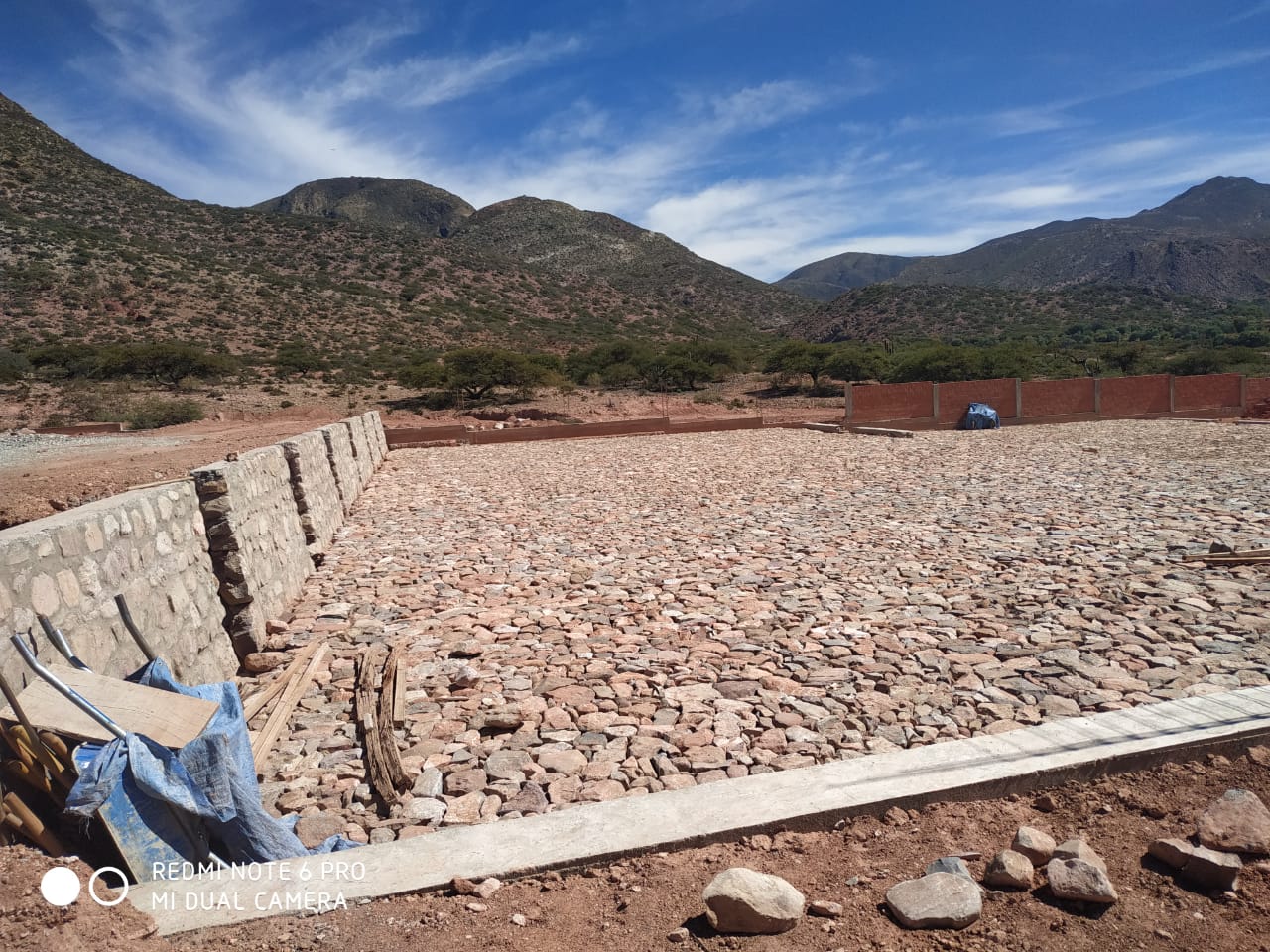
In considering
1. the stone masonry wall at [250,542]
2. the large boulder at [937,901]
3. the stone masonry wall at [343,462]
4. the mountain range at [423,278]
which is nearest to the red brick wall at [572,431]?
the stone masonry wall at [343,462]

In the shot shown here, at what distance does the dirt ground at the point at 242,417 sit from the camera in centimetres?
1316

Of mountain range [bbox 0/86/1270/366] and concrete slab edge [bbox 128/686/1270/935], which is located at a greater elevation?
mountain range [bbox 0/86/1270/366]

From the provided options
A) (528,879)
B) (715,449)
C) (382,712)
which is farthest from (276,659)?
(715,449)

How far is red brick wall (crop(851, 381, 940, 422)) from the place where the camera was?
1009 inches

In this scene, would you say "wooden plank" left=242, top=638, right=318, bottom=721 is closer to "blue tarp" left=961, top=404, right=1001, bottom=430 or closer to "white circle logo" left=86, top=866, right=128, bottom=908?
"white circle logo" left=86, top=866, right=128, bottom=908

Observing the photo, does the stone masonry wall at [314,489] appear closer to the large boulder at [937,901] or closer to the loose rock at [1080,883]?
the large boulder at [937,901]

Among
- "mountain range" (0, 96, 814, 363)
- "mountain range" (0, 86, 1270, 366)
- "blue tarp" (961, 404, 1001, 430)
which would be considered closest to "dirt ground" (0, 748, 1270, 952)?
"blue tarp" (961, 404, 1001, 430)

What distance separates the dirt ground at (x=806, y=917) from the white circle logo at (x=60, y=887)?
0.09 feet

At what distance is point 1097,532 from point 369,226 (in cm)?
6967

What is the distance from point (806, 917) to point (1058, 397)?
93.0 feet

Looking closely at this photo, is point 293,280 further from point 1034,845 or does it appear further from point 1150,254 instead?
point 1150,254

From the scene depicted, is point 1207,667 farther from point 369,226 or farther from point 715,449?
point 369,226

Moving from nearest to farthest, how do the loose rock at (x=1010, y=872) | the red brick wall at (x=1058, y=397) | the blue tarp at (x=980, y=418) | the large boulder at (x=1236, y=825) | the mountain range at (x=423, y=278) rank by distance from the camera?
the loose rock at (x=1010, y=872) < the large boulder at (x=1236, y=825) < the blue tarp at (x=980, y=418) < the red brick wall at (x=1058, y=397) < the mountain range at (x=423, y=278)

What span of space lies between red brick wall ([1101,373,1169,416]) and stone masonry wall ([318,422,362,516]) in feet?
81.1
